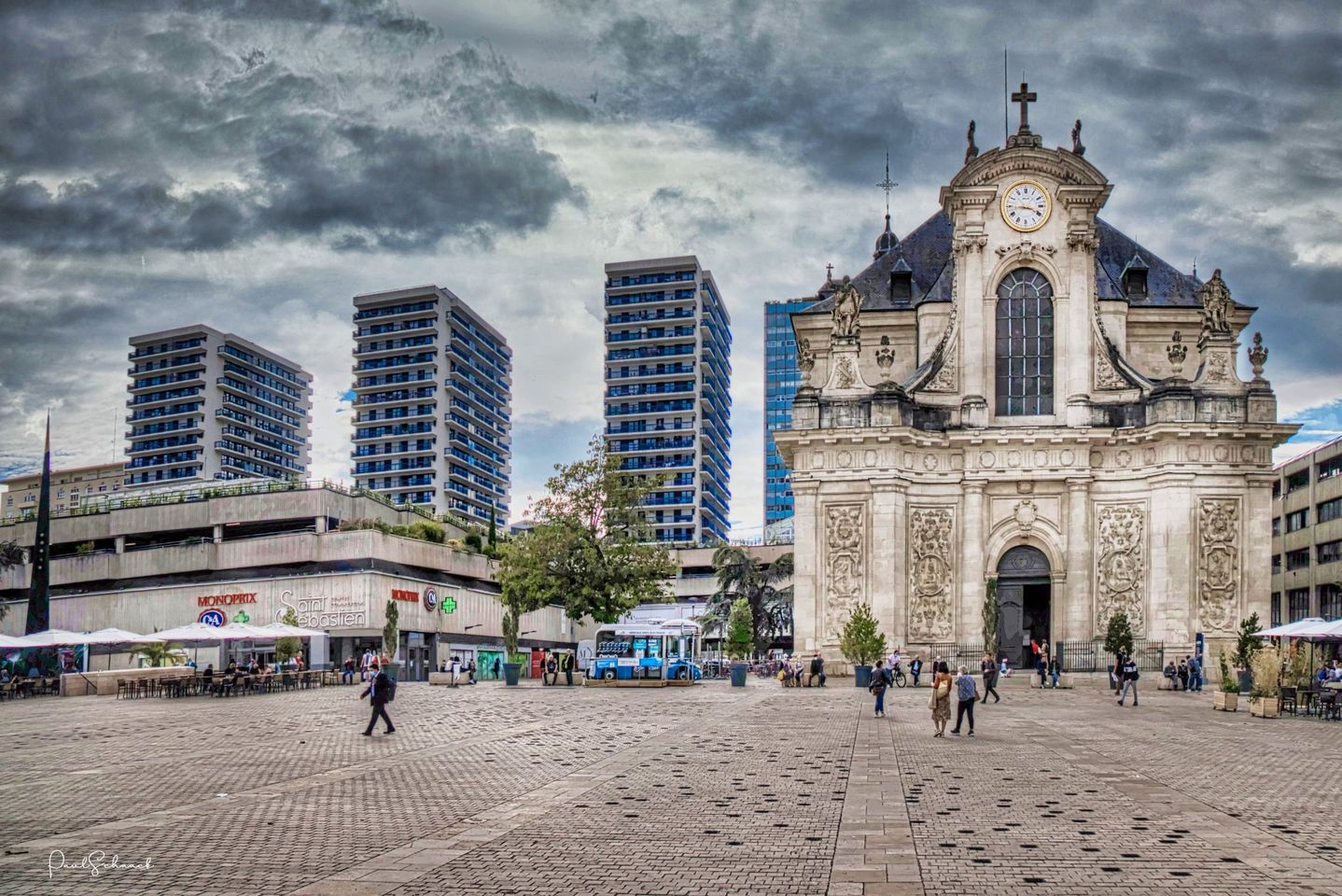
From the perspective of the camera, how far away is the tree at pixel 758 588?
88.1 metres

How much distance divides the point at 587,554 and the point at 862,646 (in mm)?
15465

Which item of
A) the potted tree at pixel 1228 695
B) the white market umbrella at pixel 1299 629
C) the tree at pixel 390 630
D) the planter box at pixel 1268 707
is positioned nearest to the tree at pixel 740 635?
the tree at pixel 390 630

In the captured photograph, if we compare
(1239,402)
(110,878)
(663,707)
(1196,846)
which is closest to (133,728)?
(663,707)

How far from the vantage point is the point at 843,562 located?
5922 centimetres

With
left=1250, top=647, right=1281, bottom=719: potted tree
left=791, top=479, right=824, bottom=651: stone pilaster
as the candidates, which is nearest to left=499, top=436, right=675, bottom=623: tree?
left=791, top=479, right=824, bottom=651: stone pilaster

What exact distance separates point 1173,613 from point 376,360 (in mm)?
138822

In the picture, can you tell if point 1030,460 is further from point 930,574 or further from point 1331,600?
point 1331,600

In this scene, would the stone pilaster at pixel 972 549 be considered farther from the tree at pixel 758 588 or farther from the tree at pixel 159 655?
the tree at pixel 159 655

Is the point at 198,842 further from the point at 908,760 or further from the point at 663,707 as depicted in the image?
the point at 663,707

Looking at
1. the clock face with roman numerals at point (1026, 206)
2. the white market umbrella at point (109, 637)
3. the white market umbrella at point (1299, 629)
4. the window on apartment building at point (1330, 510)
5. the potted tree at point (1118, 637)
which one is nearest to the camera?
the white market umbrella at point (1299, 629)

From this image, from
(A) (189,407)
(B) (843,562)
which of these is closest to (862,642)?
(B) (843,562)

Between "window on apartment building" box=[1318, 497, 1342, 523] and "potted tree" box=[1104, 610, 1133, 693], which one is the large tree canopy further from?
"window on apartment building" box=[1318, 497, 1342, 523]

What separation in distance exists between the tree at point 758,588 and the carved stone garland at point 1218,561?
34398 mm

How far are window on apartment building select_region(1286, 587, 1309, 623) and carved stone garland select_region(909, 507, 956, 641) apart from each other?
124ft
